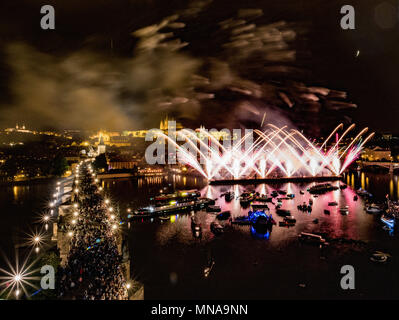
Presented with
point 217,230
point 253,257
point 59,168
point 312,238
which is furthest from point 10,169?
point 312,238

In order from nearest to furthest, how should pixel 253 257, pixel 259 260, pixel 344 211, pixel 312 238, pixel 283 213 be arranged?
pixel 259 260 → pixel 253 257 → pixel 312 238 → pixel 283 213 → pixel 344 211

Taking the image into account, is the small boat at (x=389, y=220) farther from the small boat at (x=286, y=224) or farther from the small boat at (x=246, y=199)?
the small boat at (x=246, y=199)

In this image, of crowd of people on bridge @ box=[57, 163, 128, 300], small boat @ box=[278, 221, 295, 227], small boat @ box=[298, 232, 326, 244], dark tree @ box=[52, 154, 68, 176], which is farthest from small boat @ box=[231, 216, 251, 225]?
dark tree @ box=[52, 154, 68, 176]

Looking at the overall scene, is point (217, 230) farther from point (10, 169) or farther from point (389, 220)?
point (10, 169)
